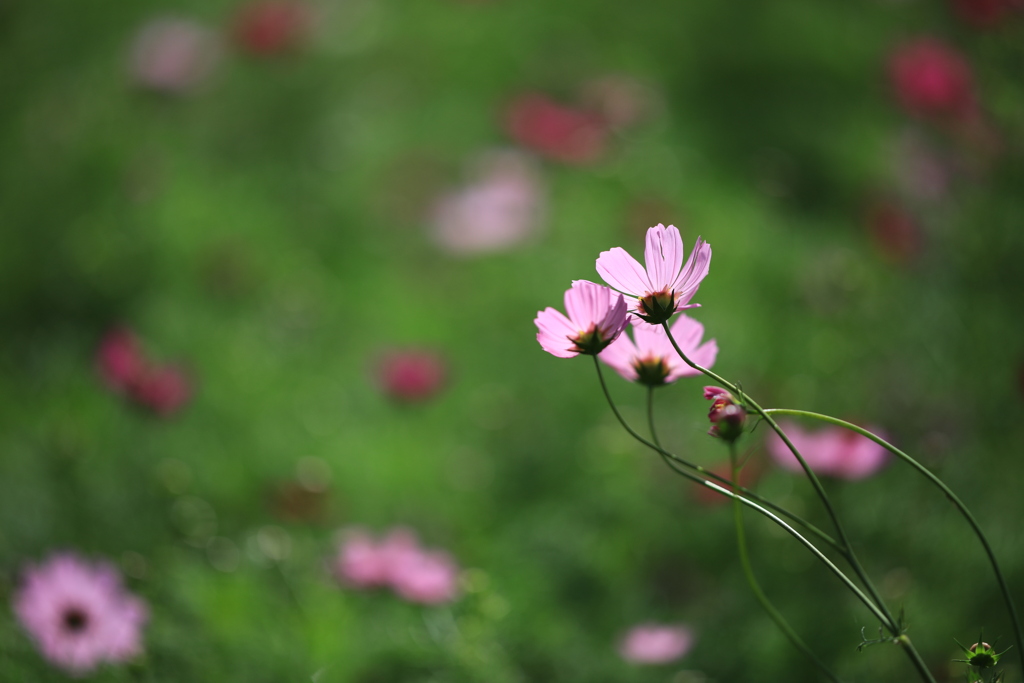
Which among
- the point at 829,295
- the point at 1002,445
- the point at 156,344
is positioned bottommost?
the point at 1002,445

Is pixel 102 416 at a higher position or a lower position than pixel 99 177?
lower

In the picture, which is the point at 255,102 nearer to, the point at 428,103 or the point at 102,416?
the point at 428,103

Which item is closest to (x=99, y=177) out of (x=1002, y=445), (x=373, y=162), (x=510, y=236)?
(x=373, y=162)

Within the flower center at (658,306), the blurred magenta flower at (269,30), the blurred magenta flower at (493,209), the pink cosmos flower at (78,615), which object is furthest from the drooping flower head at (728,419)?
the blurred magenta flower at (269,30)

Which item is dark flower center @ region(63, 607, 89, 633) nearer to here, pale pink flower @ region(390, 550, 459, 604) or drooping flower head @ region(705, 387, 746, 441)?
pale pink flower @ region(390, 550, 459, 604)

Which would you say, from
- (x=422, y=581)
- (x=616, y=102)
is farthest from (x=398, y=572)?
(x=616, y=102)

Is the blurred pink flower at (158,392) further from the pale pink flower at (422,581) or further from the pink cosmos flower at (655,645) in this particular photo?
the pink cosmos flower at (655,645)

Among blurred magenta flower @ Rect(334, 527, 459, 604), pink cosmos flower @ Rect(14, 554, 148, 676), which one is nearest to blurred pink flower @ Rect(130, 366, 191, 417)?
pink cosmos flower @ Rect(14, 554, 148, 676)

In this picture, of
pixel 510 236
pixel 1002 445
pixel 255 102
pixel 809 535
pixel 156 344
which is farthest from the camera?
pixel 255 102
